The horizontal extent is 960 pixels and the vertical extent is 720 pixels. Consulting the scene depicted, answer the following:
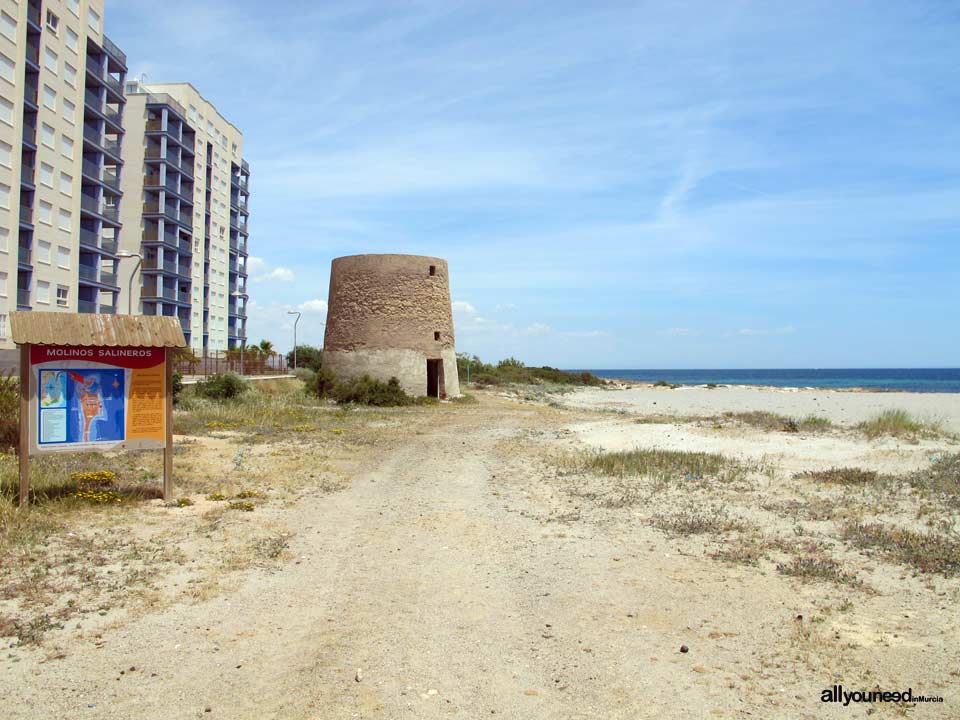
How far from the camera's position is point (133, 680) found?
474 centimetres

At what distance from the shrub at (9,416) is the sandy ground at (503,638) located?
7.26 m

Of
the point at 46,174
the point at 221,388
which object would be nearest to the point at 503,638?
the point at 221,388

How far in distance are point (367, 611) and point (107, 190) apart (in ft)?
181

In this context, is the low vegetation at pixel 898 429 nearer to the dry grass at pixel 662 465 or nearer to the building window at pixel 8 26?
the dry grass at pixel 662 465

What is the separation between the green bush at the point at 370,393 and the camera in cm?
2741

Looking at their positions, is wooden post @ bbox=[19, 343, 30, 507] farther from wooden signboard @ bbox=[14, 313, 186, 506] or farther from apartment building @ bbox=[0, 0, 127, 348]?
apartment building @ bbox=[0, 0, 127, 348]

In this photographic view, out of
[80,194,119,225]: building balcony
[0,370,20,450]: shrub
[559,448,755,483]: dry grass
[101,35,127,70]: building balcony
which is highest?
[101,35,127,70]: building balcony

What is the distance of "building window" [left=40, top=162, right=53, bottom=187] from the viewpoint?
44562 mm

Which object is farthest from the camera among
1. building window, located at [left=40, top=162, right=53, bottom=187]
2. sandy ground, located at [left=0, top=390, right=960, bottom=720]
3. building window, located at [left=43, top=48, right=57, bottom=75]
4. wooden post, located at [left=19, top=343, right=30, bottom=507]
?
building window, located at [left=40, top=162, right=53, bottom=187]

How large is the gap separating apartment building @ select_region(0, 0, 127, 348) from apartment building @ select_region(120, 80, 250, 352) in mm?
7075

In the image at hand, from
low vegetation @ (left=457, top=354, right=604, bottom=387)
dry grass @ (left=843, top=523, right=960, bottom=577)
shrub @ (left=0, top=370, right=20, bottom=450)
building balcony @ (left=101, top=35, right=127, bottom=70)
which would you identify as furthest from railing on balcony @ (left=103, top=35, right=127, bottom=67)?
dry grass @ (left=843, top=523, right=960, bottom=577)

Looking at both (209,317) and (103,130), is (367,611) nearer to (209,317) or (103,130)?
(103,130)

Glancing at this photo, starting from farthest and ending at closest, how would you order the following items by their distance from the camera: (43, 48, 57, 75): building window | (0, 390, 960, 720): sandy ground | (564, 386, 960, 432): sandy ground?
(43, 48, 57, 75): building window
(564, 386, 960, 432): sandy ground
(0, 390, 960, 720): sandy ground

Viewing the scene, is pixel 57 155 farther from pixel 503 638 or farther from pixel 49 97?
pixel 503 638
